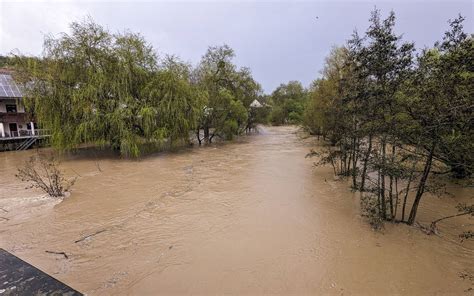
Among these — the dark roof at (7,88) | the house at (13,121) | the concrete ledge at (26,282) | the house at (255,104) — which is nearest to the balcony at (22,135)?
the house at (13,121)

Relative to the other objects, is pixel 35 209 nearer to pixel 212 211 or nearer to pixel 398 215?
pixel 212 211

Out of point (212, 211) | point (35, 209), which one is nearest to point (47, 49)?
point (35, 209)

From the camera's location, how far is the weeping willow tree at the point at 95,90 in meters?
13.1

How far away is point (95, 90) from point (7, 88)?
13455 millimetres

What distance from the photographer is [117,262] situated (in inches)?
171

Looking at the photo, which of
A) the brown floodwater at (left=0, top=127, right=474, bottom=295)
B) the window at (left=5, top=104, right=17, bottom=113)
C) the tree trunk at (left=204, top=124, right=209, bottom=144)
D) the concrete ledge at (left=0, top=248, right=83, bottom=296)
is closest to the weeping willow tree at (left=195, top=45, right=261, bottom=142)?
the tree trunk at (left=204, top=124, right=209, bottom=144)

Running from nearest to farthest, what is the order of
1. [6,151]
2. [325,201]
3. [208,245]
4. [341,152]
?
[208,245]
[325,201]
[341,152]
[6,151]

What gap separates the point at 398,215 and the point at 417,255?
186 centimetres

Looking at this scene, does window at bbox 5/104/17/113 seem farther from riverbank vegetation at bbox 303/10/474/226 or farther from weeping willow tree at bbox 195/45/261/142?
riverbank vegetation at bbox 303/10/474/226

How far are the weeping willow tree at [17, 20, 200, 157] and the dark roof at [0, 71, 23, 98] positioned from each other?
28.3 ft

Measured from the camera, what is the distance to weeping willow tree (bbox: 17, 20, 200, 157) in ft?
42.9

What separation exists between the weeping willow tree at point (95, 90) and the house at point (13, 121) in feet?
24.0

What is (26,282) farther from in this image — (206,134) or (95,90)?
(206,134)

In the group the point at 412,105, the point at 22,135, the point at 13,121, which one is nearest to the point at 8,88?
the point at 13,121
